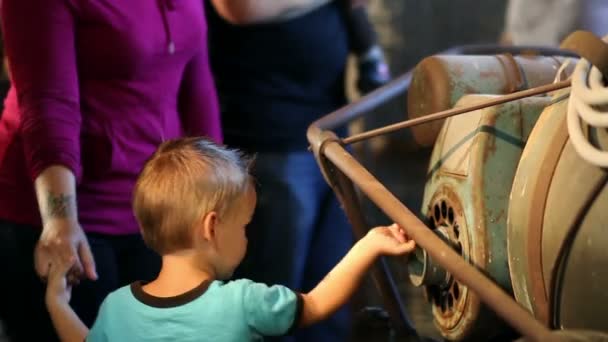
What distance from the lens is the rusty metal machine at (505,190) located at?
3.06 feet

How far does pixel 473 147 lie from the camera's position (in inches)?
48.4

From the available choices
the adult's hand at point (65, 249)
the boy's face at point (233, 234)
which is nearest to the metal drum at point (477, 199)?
the boy's face at point (233, 234)

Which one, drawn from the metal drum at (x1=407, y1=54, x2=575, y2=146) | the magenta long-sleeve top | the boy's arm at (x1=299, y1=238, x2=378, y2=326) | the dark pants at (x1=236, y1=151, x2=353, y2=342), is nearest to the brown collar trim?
the boy's arm at (x1=299, y1=238, x2=378, y2=326)

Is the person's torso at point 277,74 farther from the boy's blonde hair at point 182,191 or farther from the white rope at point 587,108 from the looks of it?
the white rope at point 587,108

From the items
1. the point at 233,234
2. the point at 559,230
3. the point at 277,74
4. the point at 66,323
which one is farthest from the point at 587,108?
the point at 277,74

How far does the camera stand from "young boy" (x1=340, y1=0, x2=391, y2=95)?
1915mm

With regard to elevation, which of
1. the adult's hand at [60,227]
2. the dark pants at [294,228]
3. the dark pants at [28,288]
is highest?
the adult's hand at [60,227]

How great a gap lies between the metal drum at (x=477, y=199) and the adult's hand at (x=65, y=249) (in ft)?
1.56

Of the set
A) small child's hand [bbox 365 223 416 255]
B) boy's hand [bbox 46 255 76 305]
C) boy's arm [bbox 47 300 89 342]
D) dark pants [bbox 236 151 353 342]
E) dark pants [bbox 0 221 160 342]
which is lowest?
dark pants [bbox 236 151 353 342]

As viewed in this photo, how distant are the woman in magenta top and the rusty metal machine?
306mm

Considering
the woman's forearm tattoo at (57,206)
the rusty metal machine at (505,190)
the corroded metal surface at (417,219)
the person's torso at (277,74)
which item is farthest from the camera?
the person's torso at (277,74)

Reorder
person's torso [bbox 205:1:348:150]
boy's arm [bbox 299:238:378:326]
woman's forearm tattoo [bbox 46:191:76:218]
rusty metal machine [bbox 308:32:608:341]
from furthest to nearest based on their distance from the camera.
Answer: person's torso [bbox 205:1:348:150] < woman's forearm tattoo [bbox 46:191:76:218] < boy's arm [bbox 299:238:378:326] < rusty metal machine [bbox 308:32:608:341]

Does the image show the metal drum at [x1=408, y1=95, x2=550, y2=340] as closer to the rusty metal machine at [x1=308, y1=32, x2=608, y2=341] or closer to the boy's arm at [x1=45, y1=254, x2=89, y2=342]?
the rusty metal machine at [x1=308, y1=32, x2=608, y2=341]

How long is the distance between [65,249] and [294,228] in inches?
29.2
